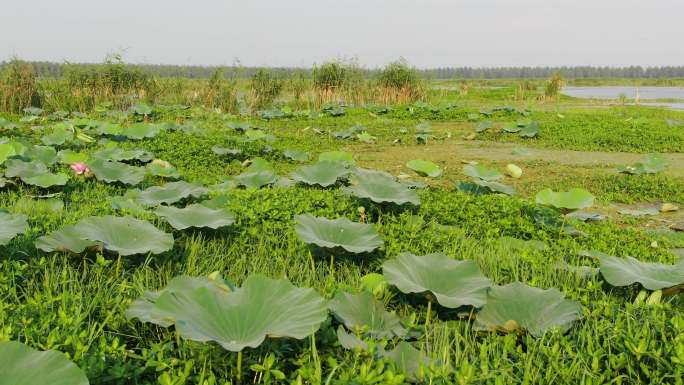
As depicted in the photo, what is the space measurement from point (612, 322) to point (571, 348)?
13.4 inches

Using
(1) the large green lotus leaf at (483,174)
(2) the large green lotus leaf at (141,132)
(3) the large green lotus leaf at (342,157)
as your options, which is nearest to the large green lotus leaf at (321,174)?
(3) the large green lotus leaf at (342,157)

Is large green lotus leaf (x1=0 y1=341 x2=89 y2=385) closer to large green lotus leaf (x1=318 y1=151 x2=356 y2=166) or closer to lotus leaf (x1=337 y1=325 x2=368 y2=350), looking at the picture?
lotus leaf (x1=337 y1=325 x2=368 y2=350)

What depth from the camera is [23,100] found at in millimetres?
11289

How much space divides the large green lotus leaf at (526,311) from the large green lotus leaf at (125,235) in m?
1.36

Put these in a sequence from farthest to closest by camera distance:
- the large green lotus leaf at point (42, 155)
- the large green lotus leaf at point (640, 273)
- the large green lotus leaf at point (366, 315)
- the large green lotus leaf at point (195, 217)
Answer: the large green lotus leaf at point (42, 155), the large green lotus leaf at point (195, 217), the large green lotus leaf at point (640, 273), the large green lotus leaf at point (366, 315)

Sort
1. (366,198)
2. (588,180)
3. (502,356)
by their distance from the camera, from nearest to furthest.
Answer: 1. (502,356)
2. (366,198)
3. (588,180)

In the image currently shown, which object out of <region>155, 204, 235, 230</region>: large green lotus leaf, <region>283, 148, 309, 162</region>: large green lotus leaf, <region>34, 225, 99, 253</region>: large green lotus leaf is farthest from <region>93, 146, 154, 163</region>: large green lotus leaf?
<region>34, 225, 99, 253</region>: large green lotus leaf

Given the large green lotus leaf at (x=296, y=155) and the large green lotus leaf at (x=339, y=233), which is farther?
the large green lotus leaf at (x=296, y=155)

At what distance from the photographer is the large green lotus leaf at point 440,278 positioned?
1.92 meters

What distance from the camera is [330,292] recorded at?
6.91 ft

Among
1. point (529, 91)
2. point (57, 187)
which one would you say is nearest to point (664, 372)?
point (57, 187)

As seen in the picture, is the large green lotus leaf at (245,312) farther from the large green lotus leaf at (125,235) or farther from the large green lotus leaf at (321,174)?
the large green lotus leaf at (321,174)

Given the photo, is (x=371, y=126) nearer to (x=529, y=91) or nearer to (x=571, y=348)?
(x=571, y=348)

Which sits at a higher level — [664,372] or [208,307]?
[208,307]
